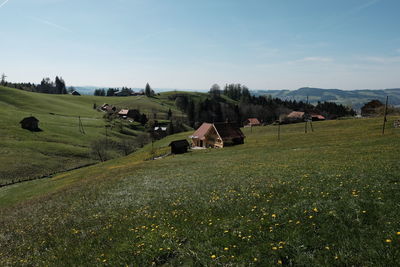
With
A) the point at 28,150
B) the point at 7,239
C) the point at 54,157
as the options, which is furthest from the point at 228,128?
the point at 7,239

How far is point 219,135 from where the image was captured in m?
73.4

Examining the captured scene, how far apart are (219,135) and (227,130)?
4080 mm

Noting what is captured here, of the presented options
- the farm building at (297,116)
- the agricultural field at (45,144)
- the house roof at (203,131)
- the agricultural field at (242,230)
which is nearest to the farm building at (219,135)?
the house roof at (203,131)

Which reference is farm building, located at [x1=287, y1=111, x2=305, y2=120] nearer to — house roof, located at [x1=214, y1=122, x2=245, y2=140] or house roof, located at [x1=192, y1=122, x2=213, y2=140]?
house roof, located at [x1=214, y1=122, x2=245, y2=140]

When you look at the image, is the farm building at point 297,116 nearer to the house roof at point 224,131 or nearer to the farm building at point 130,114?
the house roof at point 224,131

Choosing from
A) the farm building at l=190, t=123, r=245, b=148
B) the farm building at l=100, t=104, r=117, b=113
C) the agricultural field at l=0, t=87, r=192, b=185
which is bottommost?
the agricultural field at l=0, t=87, r=192, b=185

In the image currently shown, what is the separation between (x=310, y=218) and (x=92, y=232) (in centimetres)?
1022

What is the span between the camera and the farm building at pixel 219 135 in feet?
241

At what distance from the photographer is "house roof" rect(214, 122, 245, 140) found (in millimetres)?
74000

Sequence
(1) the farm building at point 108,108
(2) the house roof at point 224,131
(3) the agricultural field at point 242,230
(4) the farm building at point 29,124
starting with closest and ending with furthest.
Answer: (3) the agricultural field at point 242,230 → (2) the house roof at point 224,131 → (4) the farm building at point 29,124 → (1) the farm building at point 108,108

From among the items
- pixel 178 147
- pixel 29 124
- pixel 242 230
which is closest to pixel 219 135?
pixel 178 147

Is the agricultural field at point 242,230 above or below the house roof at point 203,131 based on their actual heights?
above

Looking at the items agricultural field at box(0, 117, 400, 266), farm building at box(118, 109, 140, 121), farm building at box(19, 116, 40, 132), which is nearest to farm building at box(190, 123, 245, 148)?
agricultural field at box(0, 117, 400, 266)

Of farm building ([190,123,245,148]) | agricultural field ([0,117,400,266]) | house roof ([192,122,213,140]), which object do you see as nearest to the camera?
agricultural field ([0,117,400,266])
